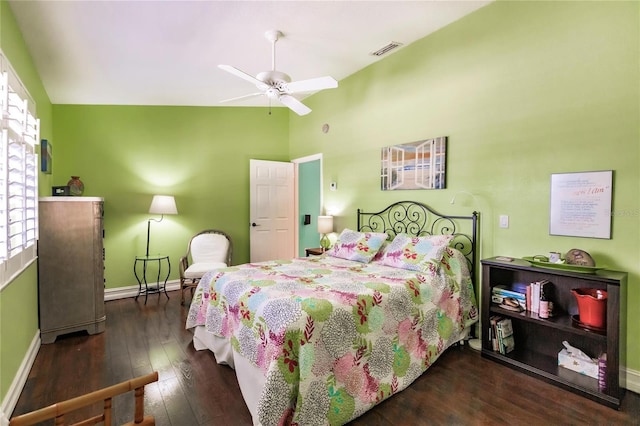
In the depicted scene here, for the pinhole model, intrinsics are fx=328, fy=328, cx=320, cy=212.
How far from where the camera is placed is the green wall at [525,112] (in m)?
2.31

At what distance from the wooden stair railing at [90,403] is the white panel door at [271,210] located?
4413 mm

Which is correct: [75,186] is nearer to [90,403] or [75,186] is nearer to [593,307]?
[90,403]

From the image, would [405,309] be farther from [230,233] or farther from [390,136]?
[230,233]

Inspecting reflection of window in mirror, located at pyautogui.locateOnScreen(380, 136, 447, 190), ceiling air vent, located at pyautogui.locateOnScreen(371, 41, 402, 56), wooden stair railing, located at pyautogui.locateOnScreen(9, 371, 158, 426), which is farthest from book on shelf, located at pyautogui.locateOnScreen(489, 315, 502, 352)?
ceiling air vent, located at pyautogui.locateOnScreen(371, 41, 402, 56)

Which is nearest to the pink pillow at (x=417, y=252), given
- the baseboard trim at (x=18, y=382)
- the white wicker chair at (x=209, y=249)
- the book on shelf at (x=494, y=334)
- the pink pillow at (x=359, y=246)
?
the pink pillow at (x=359, y=246)

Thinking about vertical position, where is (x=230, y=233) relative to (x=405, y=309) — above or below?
above

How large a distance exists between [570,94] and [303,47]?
245 centimetres

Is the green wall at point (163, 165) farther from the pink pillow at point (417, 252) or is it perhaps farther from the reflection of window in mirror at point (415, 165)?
the pink pillow at point (417, 252)

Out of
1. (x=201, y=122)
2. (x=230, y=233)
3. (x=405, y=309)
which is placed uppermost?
(x=201, y=122)

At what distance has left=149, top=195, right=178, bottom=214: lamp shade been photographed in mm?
4449

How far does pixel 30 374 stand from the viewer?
2.51m

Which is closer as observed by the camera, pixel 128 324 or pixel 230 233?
pixel 128 324

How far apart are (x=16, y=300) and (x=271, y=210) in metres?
3.57

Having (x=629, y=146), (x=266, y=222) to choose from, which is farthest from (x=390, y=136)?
(x=266, y=222)
